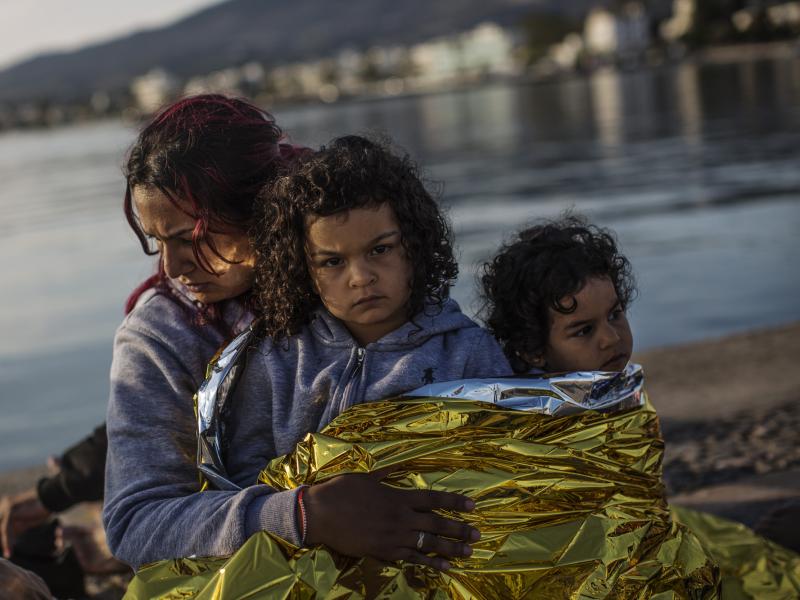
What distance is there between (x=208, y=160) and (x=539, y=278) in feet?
2.78

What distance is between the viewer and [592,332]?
2.54 m

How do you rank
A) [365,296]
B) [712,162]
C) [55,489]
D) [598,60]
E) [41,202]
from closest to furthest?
1. [365,296]
2. [55,489]
3. [712,162]
4. [41,202]
5. [598,60]

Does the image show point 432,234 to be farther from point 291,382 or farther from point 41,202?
A: point 41,202

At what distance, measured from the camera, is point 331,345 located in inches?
89.0

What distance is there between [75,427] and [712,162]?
13.8 m

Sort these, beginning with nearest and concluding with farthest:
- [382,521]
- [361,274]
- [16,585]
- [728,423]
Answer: [382,521] < [361,274] < [16,585] < [728,423]

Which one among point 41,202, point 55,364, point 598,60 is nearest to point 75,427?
point 55,364

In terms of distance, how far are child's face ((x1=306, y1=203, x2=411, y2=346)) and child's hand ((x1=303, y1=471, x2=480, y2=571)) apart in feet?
1.28

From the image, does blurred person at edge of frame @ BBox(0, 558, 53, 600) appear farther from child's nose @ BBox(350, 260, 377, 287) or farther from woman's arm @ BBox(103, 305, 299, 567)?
child's nose @ BBox(350, 260, 377, 287)

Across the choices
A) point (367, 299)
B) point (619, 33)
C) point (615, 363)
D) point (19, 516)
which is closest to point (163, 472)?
point (367, 299)

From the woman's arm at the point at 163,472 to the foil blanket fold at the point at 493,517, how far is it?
0.05 m

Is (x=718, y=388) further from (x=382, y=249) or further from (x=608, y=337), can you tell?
(x=382, y=249)

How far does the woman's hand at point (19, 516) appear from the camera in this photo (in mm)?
3527

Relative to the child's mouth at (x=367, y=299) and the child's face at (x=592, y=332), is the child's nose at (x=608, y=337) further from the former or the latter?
the child's mouth at (x=367, y=299)
